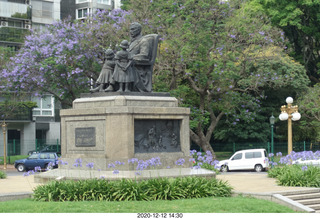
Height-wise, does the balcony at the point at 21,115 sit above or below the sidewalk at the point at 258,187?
above

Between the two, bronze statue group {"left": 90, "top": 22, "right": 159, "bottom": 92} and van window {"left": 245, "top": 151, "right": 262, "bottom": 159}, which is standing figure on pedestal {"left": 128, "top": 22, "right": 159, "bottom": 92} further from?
van window {"left": 245, "top": 151, "right": 262, "bottom": 159}

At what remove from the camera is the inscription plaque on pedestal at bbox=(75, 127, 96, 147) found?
56.2 ft

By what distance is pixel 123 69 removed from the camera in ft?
57.8

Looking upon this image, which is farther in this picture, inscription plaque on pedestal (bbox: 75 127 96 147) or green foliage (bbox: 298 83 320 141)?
green foliage (bbox: 298 83 320 141)

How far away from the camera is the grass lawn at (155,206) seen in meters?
12.1

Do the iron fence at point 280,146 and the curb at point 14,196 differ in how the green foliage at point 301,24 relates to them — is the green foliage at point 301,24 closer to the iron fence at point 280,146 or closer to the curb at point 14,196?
the iron fence at point 280,146

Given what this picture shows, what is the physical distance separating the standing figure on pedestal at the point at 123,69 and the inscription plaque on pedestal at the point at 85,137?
60.0 inches

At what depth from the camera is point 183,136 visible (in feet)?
58.9

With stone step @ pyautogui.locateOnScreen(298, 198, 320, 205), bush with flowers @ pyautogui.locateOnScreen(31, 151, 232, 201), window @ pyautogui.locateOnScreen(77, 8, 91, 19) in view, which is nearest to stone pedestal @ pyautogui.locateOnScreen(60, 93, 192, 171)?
bush with flowers @ pyautogui.locateOnScreen(31, 151, 232, 201)

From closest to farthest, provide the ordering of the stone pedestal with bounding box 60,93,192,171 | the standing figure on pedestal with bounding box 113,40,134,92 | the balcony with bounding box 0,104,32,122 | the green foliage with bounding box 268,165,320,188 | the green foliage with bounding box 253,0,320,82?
the green foliage with bounding box 268,165,320,188
the stone pedestal with bounding box 60,93,192,171
the standing figure on pedestal with bounding box 113,40,134,92
the green foliage with bounding box 253,0,320,82
the balcony with bounding box 0,104,32,122

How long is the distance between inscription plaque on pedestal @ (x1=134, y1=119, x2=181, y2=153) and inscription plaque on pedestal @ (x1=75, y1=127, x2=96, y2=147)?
1256 mm

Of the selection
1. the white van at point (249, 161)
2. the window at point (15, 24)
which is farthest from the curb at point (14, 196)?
the window at point (15, 24)

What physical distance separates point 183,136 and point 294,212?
595 centimetres

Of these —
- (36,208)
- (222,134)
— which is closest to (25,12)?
(222,134)
